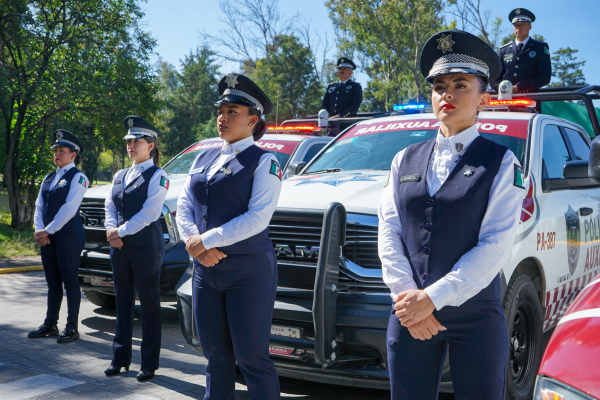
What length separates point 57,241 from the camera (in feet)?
19.3

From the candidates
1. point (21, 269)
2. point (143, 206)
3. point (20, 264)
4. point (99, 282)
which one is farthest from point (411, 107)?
point (20, 264)

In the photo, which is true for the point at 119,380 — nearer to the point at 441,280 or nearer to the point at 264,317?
the point at 264,317

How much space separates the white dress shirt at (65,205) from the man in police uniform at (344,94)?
4983 millimetres

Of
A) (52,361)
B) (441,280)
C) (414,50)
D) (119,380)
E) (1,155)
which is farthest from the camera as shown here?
(414,50)

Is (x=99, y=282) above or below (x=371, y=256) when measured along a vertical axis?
below

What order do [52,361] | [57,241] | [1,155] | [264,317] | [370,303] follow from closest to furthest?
[264,317] < [370,303] < [52,361] < [57,241] < [1,155]

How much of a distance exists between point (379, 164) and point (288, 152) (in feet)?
11.6

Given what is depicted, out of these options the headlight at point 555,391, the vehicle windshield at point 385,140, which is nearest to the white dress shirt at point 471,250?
the headlight at point 555,391

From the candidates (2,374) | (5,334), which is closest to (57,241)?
(5,334)

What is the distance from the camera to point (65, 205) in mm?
5836

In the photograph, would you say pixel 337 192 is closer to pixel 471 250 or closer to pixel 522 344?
pixel 522 344

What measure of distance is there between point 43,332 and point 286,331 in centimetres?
345

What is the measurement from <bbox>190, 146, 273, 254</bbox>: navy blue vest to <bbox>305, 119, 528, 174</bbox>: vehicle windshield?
173 cm

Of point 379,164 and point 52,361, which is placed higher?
point 379,164
